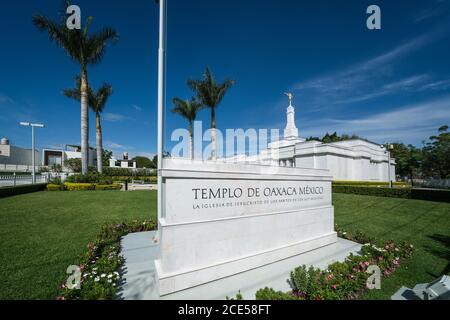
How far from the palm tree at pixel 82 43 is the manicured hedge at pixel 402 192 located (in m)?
25.6

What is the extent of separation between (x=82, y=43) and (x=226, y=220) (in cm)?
2175

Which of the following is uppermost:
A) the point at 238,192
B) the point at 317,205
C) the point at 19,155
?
the point at 19,155

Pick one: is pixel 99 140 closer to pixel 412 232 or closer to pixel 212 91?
pixel 212 91

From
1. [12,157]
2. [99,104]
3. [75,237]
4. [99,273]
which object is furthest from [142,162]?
[99,273]

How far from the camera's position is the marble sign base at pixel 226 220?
3553 mm

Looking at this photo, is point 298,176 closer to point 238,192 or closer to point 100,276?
point 238,192

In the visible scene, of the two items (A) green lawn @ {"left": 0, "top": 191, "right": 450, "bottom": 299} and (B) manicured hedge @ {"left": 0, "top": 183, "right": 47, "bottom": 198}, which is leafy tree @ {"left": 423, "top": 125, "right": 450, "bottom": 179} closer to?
(A) green lawn @ {"left": 0, "top": 191, "right": 450, "bottom": 299}

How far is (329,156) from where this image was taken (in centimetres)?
2595

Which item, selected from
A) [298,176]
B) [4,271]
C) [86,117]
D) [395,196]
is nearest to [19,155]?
[86,117]

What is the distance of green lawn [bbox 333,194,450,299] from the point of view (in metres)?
4.06

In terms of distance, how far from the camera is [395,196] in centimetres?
1622

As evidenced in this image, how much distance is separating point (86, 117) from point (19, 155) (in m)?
58.6

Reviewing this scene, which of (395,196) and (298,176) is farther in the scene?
(395,196)

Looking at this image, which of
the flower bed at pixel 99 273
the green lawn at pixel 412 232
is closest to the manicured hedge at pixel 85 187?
the flower bed at pixel 99 273
